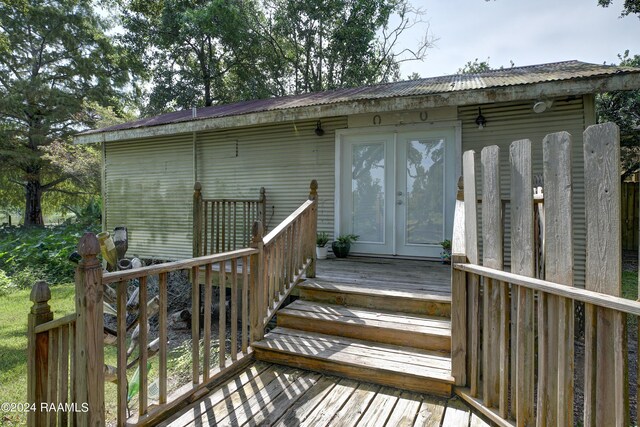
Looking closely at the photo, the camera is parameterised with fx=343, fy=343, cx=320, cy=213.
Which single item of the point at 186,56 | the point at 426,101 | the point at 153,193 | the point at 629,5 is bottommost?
the point at 153,193

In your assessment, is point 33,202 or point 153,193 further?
point 33,202

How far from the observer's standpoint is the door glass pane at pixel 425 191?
511 centimetres

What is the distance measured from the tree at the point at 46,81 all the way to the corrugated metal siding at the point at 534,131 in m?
14.5

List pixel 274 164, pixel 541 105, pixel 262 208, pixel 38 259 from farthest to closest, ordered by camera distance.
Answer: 1. pixel 38 259
2. pixel 274 164
3. pixel 262 208
4. pixel 541 105

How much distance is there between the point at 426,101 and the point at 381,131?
1092 millimetres

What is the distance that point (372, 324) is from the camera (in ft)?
9.53

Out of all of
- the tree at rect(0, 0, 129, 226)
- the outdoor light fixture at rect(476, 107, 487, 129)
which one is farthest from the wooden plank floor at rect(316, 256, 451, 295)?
the tree at rect(0, 0, 129, 226)

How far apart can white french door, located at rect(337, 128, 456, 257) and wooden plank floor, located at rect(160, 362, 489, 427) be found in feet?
10.2

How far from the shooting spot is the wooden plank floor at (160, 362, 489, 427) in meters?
2.02

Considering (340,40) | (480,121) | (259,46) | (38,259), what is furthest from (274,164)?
(259,46)

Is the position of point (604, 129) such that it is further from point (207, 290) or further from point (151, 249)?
point (151, 249)

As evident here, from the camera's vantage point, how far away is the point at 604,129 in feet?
4.51

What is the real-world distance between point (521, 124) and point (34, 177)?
19.2 metres

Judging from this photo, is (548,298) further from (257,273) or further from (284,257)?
(284,257)
